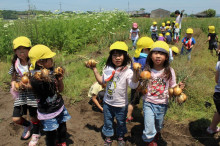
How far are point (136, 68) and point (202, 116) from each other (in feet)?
7.04

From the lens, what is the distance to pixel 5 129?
2828 millimetres

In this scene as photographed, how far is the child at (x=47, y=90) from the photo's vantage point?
6.22 ft

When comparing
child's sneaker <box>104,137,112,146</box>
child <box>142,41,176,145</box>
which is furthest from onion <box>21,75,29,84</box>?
child <box>142,41,176,145</box>

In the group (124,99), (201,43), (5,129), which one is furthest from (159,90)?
(201,43)

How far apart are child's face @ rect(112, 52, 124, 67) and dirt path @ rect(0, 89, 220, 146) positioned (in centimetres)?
127

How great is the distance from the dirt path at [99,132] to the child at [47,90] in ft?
2.07

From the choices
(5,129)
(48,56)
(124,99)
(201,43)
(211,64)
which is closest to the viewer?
(48,56)

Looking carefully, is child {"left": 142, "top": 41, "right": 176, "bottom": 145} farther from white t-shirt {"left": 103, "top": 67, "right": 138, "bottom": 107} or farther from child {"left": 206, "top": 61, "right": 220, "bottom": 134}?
child {"left": 206, "top": 61, "right": 220, "bottom": 134}

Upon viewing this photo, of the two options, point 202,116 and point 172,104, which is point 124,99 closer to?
point 172,104

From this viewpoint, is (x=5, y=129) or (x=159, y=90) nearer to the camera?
(x=159, y=90)

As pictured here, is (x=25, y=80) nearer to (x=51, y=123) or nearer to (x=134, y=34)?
(x=51, y=123)

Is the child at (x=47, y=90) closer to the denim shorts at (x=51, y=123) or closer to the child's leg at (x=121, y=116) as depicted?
the denim shorts at (x=51, y=123)

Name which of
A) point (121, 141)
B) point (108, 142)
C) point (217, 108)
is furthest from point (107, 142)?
point (217, 108)

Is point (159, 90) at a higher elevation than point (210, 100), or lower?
higher
